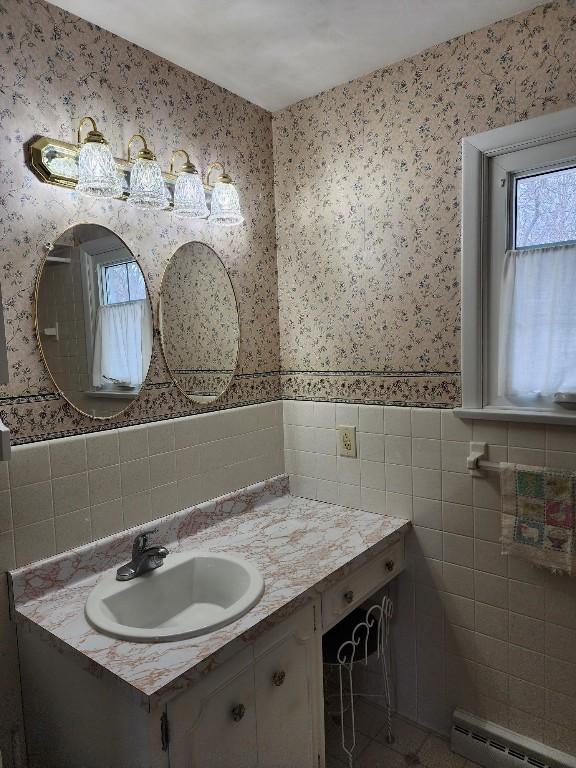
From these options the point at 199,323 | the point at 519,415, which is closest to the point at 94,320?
the point at 199,323

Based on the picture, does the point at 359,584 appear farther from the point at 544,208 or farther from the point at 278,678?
the point at 544,208

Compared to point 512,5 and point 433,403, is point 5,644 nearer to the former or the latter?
point 433,403

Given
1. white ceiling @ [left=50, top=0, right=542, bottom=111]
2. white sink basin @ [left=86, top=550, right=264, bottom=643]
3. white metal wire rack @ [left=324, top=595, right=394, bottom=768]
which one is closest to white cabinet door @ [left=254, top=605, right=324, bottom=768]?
white sink basin @ [left=86, top=550, right=264, bottom=643]

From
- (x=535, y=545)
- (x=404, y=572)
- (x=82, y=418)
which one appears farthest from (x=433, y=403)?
(x=82, y=418)

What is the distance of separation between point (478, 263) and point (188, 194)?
100 centimetres

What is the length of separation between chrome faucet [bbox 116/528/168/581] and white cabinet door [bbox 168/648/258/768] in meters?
0.43

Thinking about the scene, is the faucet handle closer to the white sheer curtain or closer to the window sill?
the window sill

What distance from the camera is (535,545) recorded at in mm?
1635

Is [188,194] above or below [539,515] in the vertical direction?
above

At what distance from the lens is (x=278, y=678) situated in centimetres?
134

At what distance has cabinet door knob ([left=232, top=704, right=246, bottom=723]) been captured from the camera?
1.22m

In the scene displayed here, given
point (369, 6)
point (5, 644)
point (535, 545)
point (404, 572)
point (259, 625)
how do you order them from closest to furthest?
point (259, 625)
point (5, 644)
point (369, 6)
point (535, 545)
point (404, 572)

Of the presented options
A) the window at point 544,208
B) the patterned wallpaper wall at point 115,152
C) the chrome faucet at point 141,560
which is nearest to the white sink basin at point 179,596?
A: the chrome faucet at point 141,560

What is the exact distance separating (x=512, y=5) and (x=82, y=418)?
71.3 inches
